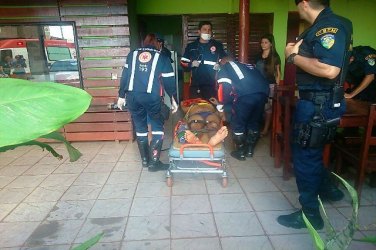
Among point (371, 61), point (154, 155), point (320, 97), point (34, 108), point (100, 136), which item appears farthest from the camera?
point (100, 136)

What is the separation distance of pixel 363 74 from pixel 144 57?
2.60 m

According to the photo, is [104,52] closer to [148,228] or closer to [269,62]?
[269,62]

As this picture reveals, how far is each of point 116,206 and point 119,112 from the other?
6.82 ft

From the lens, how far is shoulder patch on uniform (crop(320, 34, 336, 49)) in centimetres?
190

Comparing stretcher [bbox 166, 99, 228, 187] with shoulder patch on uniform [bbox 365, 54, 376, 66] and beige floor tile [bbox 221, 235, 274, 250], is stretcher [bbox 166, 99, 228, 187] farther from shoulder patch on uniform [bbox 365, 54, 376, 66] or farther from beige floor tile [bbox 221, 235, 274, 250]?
shoulder patch on uniform [bbox 365, 54, 376, 66]

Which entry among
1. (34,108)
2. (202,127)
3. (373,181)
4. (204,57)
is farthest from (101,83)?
(34,108)

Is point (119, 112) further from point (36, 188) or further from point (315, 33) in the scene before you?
point (315, 33)

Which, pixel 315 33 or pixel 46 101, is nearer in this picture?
pixel 46 101

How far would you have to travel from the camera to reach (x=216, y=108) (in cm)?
381

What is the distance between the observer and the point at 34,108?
1.37 feet

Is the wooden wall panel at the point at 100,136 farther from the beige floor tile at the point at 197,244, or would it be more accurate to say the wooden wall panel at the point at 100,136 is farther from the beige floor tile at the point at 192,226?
the beige floor tile at the point at 197,244

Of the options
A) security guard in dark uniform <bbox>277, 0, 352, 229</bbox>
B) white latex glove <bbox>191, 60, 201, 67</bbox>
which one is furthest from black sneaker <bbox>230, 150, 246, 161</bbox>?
white latex glove <bbox>191, 60, 201, 67</bbox>

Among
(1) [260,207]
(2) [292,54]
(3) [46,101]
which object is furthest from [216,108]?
(3) [46,101]

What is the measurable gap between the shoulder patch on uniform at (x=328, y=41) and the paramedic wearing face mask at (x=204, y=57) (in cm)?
260
